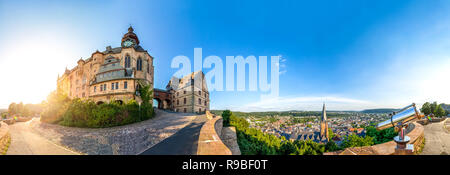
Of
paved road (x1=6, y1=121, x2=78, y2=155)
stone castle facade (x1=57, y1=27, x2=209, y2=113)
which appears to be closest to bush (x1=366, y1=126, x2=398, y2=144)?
paved road (x1=6, y1=121, x2=78, y2=155)

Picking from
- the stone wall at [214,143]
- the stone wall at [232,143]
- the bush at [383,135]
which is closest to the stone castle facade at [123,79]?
the stone wall at [232,143]

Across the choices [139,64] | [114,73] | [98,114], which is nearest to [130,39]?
[139,64]

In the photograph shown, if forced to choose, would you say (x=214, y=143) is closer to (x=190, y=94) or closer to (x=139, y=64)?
(x=190, y=94)

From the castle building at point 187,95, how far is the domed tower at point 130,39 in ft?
35.5

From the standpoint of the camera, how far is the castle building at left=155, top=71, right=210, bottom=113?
31203 mm

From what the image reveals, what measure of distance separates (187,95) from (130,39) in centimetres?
1638

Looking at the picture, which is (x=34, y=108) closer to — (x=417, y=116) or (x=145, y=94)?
(x=145, y=94)

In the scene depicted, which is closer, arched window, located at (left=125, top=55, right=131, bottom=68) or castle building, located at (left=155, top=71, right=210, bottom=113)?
arched window, located at (left=125, top=55, right=131, bottom=68)

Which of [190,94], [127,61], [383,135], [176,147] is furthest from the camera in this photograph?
[190,94]

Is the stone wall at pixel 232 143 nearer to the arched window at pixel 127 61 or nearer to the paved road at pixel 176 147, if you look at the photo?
the paved road at pixel 176 147

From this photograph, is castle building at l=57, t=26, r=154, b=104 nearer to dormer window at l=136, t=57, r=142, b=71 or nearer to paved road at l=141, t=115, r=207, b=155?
dormer window at l=136, t=57, r=142, b=71

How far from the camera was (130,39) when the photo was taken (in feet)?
98.6
